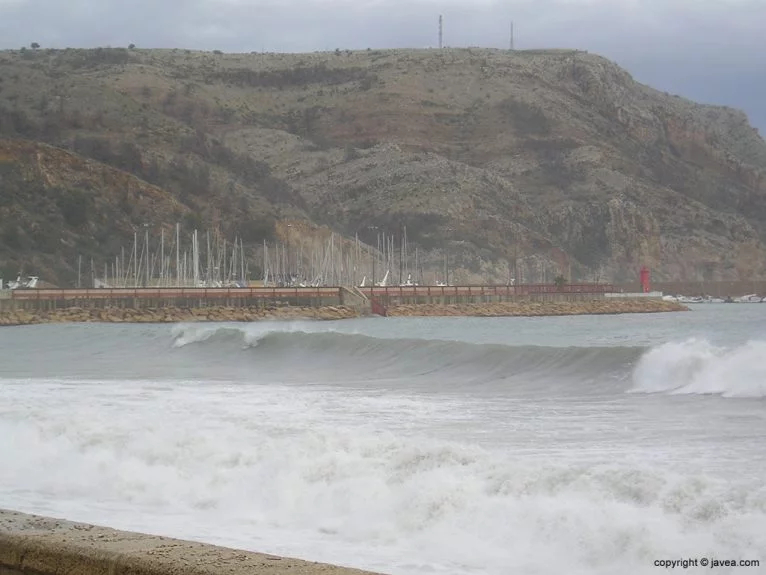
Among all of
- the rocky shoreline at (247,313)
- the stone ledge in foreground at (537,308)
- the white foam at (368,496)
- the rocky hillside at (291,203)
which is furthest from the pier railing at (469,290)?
the white foam at (368,496)

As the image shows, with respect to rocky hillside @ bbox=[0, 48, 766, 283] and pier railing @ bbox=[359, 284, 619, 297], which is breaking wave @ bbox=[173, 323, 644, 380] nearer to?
pier railing @ bbox=[359, 284, 619, 297]

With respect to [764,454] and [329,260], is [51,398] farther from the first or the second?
[329,260]

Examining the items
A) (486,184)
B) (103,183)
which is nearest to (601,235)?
(486,184)

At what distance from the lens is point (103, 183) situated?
130m

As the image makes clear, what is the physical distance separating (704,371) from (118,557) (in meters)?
17.4

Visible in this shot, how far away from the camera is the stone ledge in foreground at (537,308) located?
10388 centimetres

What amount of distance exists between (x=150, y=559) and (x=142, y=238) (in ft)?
398

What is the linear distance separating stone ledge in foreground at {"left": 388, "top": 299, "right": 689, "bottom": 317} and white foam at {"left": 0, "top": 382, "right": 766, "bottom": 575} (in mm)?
86070

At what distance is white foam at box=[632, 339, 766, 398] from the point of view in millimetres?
19802

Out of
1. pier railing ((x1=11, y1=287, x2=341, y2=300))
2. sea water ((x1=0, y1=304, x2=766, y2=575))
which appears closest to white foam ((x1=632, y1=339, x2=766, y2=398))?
sea water ((x1=0, y1=304, x2=766, y2=575))

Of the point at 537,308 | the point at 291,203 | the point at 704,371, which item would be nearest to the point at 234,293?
the point at 537,308

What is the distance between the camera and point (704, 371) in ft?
70.6

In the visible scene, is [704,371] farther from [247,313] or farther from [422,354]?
[247,313]

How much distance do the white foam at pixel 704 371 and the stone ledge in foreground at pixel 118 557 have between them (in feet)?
47.5
